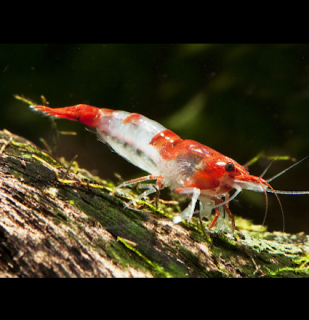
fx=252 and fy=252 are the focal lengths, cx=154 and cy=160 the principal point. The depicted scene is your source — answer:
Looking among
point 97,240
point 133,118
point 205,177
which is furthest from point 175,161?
point 97,240

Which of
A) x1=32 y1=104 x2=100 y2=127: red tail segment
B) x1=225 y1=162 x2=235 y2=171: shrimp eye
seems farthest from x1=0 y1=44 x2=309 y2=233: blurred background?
x1=225 y1=162 x2=235 y2=171: shrimp eye

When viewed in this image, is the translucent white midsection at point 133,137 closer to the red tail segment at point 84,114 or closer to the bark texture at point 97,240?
the red tail segment at point 84,114

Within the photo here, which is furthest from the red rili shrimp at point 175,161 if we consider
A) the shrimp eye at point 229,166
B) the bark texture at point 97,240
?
the bark texture at point 97,240

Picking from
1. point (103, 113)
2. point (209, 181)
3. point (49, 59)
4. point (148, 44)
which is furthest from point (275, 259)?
point (49, 59)

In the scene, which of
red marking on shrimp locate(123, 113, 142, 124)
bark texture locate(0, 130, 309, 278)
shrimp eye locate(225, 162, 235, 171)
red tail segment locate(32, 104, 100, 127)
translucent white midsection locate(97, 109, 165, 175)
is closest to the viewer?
bark texture locate(0, 130, 309, 278)

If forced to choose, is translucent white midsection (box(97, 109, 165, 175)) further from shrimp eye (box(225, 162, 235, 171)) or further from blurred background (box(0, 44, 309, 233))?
shrimp eye (box(225, 162, 235, 171))
